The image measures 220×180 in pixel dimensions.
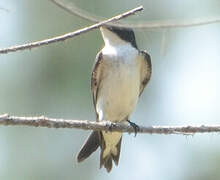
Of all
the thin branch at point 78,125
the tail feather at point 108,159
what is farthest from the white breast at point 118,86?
the thin branch at point 78,125

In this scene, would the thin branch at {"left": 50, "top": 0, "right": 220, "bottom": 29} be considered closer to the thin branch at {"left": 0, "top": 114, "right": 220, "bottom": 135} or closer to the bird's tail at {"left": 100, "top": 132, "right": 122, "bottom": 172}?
the thin branch at {"left": 0, "top": 114, "right": 220, "bottom": 135}

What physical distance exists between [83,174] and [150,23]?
21.2 ft

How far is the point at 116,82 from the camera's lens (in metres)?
5.40

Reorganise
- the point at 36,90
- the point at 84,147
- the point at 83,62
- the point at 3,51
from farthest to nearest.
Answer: the point at 36,90 < the point at 83,62 < the point at 84,147 < the point at 3,51

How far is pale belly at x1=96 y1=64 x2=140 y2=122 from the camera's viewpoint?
538cm

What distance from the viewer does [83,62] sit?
920 cm

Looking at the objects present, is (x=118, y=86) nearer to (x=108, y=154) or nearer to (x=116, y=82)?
(x=116, y=82)

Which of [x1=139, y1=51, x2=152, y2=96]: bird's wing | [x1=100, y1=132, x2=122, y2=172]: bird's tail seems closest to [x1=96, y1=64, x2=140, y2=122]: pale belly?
[x1=139, y1=51, x2=152, y2=96]: bird's wing

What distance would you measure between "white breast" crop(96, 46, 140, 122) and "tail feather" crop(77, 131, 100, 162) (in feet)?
0.56

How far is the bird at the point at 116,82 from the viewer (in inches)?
212

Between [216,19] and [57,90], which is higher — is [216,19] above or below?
below

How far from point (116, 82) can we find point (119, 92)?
7cm

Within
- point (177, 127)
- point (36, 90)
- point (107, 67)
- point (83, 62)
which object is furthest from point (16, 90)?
point (177, 127)

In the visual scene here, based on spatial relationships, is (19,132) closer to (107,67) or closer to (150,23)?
(107,67)
